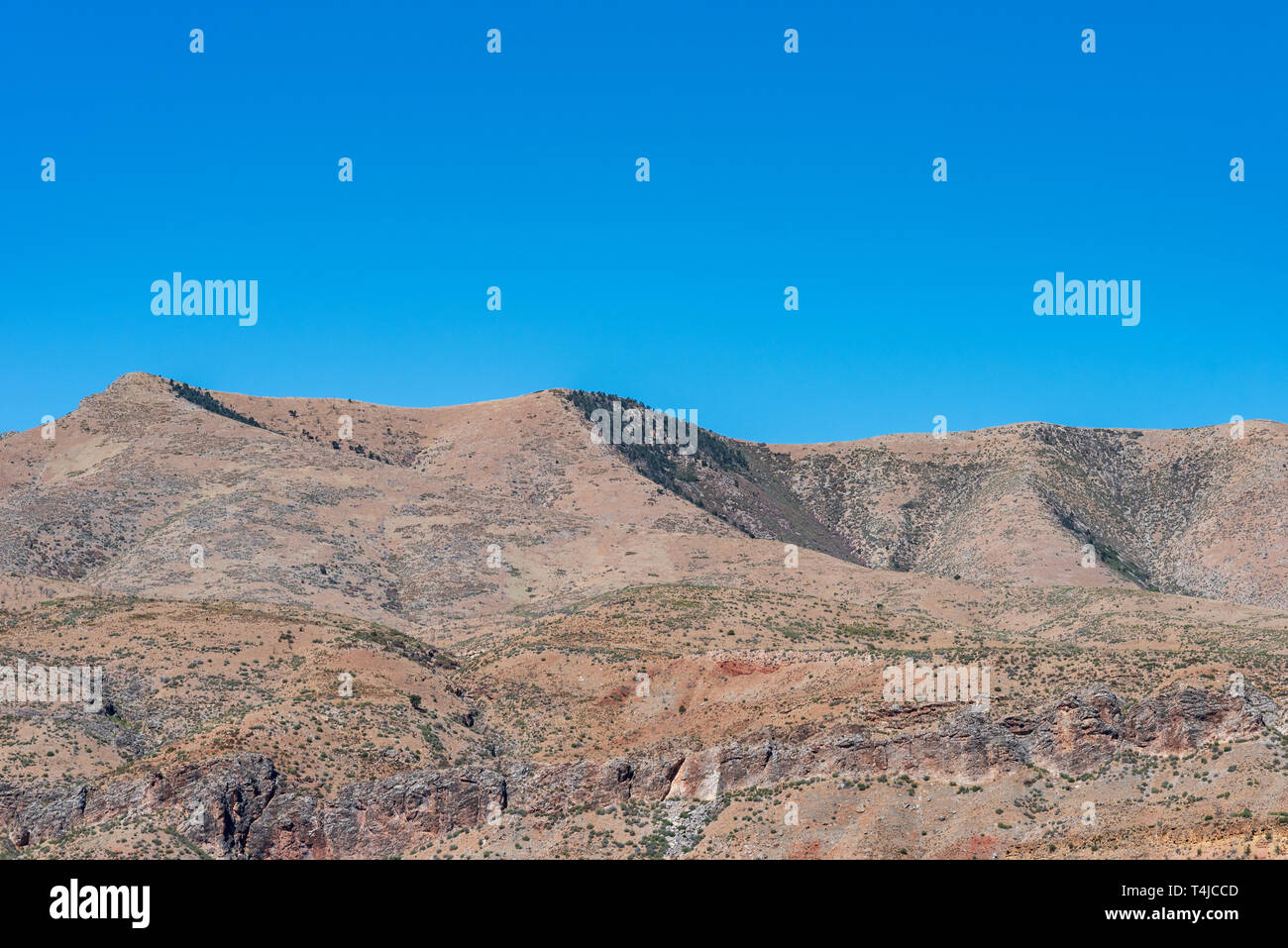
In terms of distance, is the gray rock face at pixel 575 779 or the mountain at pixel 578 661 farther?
the gray rock face at pixel 575 779

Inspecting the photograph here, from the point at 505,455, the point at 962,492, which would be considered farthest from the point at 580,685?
the point at 962,492

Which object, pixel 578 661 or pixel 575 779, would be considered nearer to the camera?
pixel 575 779

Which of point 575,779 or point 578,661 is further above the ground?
point 578,661
